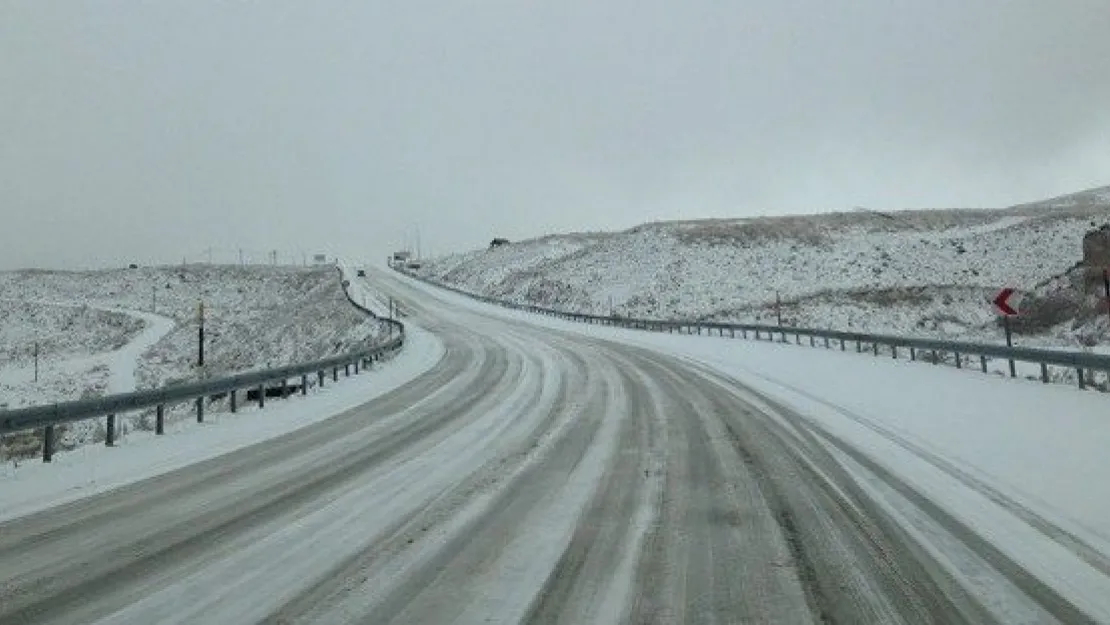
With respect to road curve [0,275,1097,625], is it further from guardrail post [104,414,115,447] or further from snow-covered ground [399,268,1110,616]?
guardrail post [104,414,115,447]

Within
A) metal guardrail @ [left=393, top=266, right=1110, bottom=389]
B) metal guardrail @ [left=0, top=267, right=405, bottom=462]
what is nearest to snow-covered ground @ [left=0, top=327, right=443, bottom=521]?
metal guardrail @ [left=0, top=267, right=405, bottom=462]

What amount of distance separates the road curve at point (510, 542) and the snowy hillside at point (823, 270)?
76.6 ft

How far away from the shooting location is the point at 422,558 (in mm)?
4840

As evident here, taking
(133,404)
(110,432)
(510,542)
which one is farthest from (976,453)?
(133,404)

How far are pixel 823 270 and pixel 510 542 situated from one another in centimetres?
5301

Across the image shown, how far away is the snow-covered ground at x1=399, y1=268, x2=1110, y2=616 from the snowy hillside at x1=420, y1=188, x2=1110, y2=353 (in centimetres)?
1479

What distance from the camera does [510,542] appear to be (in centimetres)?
520

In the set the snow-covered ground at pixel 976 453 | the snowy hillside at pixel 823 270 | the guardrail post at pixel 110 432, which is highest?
the snowy hillside at pixel 823 270

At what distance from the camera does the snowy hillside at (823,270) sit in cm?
4031

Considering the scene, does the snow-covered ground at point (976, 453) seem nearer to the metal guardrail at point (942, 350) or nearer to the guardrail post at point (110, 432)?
the metal guardrail at point (942, 350)

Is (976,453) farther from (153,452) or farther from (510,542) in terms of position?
(153,452)

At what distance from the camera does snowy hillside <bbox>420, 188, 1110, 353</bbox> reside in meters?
40.3

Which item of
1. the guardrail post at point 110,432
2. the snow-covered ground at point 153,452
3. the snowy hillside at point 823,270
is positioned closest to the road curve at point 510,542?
the snow-covered ground at point 153,452

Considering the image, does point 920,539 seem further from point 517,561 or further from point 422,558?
point 422,558
